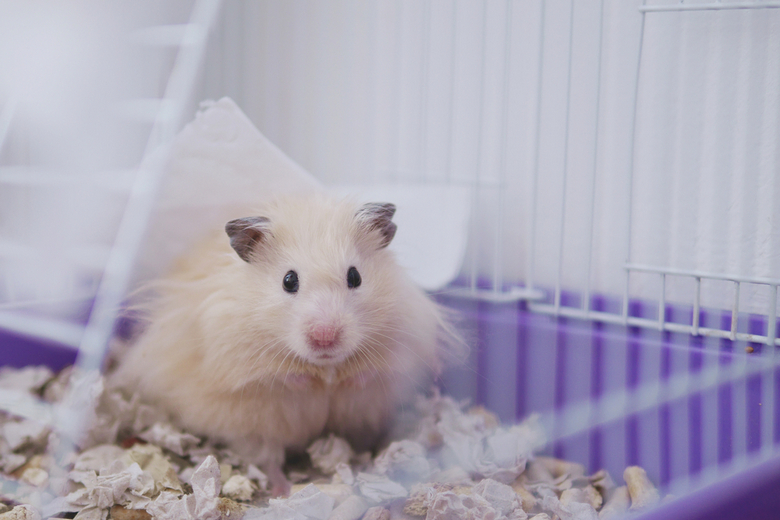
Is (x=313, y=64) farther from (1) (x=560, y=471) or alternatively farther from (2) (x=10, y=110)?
(1) (x=560, y=471)

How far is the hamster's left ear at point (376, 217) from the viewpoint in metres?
1.38

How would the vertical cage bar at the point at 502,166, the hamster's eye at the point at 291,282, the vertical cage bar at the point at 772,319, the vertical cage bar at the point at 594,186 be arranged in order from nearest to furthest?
1. the vertical cage bar at the point at 772,319
2. the hamster's eye at the point at 291,282
3. the vertical cage bar at the point at 594,186
4. the vertical cage bar at the point at 502,166

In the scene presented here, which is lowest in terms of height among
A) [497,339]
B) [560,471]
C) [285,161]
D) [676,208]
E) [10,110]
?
[560,471]

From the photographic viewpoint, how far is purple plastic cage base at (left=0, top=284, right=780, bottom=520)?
51.1 inches

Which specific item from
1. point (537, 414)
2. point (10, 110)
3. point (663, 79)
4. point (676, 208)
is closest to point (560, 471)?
point (537, 414)

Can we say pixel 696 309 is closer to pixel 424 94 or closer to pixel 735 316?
pixel 735 316

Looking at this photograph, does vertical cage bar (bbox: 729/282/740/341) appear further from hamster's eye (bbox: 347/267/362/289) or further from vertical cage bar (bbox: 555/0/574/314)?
hamster's eye (bbox: 347/267/362/289)

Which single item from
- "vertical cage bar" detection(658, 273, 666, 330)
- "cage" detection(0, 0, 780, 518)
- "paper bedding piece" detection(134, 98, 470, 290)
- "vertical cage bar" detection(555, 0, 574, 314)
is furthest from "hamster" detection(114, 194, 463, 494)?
"vertical cage bar" detection(658, 273, 666, 330)

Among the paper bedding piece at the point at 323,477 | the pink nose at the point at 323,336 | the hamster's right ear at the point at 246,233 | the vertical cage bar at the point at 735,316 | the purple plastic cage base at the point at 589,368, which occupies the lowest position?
the paper bedding piece at the point at 323,477

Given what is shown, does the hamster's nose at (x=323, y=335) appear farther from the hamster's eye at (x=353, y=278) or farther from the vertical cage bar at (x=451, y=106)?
the vertical cage bar at (x=451, y=106)

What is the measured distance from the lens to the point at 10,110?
175 cm

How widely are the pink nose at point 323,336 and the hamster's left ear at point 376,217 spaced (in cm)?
29

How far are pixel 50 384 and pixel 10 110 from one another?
83 cm

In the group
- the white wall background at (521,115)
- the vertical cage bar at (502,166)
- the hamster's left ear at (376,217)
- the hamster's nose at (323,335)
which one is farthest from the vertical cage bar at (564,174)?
the hamster's nose at (323,335)
